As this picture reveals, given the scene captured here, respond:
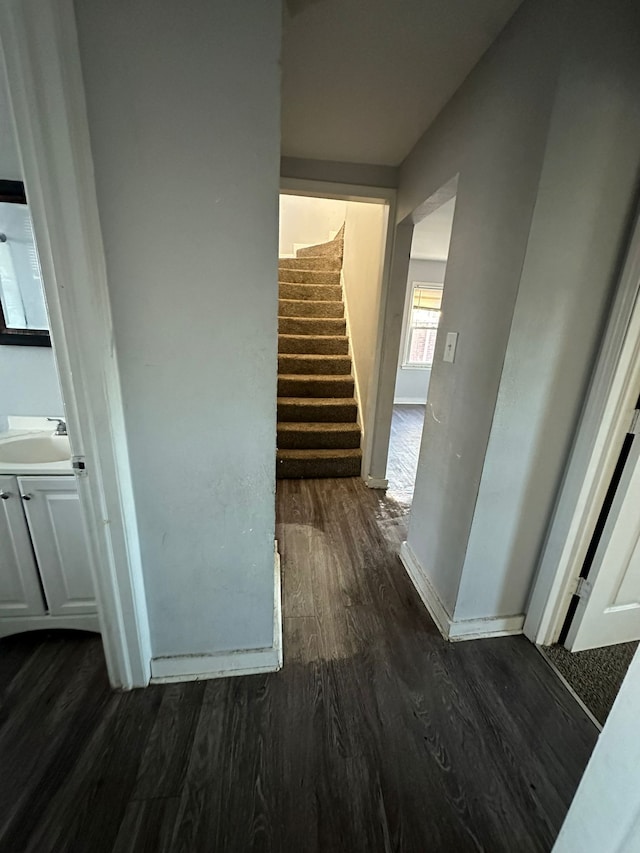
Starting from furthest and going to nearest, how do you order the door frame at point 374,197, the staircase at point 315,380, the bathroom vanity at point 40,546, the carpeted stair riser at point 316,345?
the carpeted stair riser at point 316,345
the staircase at point 315,380
the door frame at point 374,197
the bathroom vanity at point 40,546

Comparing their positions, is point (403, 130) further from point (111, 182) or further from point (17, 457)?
point (17, 457)

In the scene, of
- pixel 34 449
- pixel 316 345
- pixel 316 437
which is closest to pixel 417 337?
pixel 316 345

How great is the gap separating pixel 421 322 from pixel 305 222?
250 cm

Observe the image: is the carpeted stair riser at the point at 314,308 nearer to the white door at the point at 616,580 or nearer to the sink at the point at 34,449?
the sink at the point at 34,449

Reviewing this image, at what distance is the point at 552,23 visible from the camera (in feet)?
3.39

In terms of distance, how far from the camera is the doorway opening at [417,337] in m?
3.78

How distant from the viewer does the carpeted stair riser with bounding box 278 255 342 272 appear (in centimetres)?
433

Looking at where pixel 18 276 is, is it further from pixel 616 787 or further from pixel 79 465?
pixel 616 787

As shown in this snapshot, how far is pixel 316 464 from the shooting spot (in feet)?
10.1

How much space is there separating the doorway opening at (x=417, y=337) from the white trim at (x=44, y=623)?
2.52m

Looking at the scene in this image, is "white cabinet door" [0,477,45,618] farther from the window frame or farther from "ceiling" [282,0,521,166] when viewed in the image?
the window frame

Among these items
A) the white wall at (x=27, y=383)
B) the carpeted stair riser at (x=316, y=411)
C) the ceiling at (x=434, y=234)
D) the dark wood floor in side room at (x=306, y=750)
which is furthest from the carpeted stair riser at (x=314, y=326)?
the dark wood floor in side room at (x=306, y=750)

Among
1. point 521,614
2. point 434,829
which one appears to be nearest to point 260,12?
point 434,829

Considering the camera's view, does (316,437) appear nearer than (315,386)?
Yes
